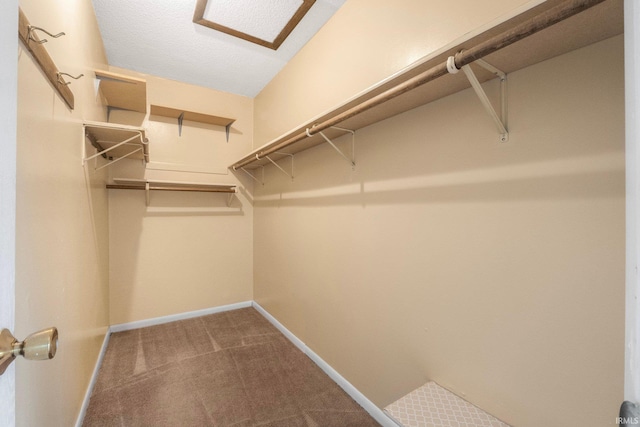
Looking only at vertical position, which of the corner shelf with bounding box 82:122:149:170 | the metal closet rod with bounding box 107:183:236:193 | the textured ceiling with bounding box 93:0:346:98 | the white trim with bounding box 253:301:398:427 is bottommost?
the white trim with bounding box 253:301:398:427

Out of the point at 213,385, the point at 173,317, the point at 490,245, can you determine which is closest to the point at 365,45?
the point at 490,245

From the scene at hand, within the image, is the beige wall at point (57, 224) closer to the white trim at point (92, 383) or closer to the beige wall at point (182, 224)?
the white trim at point (92, 383)

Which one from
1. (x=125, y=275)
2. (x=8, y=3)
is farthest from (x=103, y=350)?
(x=8, y=3)

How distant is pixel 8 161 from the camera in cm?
45

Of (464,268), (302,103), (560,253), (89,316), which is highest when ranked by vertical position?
(302,103)

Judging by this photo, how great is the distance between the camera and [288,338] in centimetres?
254

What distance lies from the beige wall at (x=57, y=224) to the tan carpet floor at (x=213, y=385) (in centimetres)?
28

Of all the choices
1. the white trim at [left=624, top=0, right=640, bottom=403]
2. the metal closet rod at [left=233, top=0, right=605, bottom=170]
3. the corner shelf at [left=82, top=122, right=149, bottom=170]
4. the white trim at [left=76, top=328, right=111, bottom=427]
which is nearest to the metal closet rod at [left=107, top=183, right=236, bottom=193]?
the corner shelf at [left=82, top=122, right=149, bottom=170]

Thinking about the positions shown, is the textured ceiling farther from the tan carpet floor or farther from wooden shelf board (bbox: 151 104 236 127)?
the tan carpet floor

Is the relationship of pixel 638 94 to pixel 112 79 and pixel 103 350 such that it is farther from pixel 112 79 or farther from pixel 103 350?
pixel 103 350

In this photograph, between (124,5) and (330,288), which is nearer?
(124,5)

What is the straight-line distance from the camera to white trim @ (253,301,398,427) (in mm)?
1558

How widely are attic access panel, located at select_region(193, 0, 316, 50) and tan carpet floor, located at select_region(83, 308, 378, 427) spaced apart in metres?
2.67

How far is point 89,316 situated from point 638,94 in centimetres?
254
